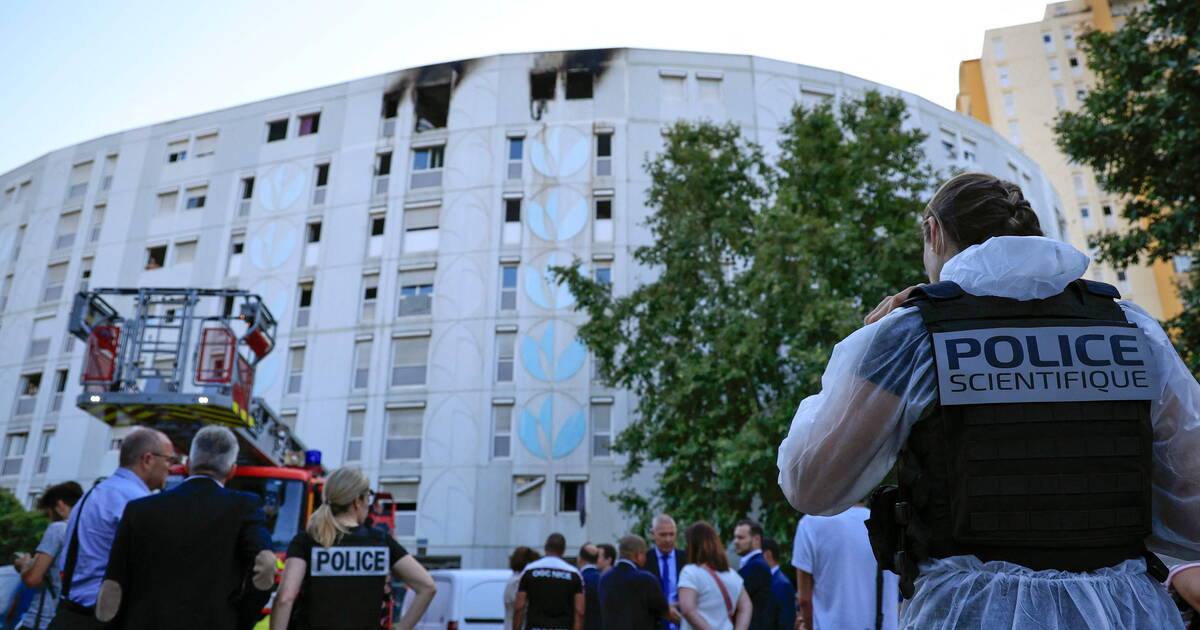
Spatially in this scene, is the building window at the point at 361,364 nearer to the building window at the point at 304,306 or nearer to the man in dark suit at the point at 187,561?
the building window at the point at 304,306

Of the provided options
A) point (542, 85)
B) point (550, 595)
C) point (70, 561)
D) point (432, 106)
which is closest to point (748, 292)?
point (550, 595)

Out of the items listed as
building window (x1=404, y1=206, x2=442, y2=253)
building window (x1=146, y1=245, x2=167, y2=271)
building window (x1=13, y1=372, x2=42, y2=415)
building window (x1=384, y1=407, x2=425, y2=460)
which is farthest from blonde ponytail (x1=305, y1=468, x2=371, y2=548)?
building window (x1=13, y1=372, x2=42, y2=415)

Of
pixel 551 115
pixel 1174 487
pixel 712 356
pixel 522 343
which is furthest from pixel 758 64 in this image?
pixel 1174 487

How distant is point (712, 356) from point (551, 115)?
16243 millimetres

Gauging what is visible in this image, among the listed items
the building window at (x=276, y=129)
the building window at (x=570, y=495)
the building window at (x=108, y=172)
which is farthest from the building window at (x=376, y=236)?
the building window at (x=108, y=172)

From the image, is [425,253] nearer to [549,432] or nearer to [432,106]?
[432,106]

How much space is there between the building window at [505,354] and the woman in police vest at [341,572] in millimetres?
23010

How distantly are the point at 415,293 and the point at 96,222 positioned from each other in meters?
16.2

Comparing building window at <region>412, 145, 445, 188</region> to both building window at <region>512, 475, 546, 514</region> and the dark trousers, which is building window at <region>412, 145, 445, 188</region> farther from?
the dark trousers

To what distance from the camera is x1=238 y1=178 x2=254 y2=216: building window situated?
107 ft

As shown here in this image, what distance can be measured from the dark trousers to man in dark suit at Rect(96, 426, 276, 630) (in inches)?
31.3

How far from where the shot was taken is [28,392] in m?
33.2

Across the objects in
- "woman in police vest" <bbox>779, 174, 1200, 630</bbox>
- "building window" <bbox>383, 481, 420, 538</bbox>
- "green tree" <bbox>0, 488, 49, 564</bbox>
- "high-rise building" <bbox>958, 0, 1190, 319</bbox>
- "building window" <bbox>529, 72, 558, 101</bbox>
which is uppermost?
"high-rise building" <bbox>958, 0, 1190, 319</bbox>

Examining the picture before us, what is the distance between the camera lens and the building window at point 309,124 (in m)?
33.0
